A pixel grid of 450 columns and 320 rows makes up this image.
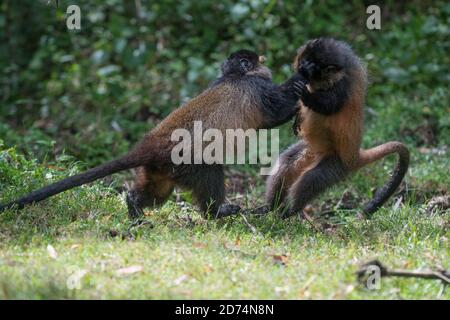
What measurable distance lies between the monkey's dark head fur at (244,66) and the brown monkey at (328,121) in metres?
0.40

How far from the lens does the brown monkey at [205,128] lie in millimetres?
6675

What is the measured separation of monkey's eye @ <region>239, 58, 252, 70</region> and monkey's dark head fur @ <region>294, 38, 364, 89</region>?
50cm

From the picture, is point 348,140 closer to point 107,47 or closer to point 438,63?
point 438,63

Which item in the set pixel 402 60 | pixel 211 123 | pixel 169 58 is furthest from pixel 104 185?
pixel 402 60

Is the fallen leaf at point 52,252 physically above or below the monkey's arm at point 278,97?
below


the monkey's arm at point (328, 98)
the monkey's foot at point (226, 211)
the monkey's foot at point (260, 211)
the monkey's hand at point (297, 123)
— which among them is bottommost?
the monkey's foot at point (260, 211)

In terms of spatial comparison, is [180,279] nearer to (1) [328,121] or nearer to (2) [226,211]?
(2) [226,211]

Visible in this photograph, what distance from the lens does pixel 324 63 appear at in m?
7.31

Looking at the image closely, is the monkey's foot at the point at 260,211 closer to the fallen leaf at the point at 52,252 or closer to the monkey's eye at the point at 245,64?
the monkey's eye at the point at 245,64

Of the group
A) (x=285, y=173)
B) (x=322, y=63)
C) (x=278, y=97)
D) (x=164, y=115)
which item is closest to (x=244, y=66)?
(x=278, y=97)

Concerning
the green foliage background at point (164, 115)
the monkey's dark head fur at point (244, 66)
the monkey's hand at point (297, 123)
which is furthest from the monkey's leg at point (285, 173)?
the monkey's dark head fur at point (244, 66)

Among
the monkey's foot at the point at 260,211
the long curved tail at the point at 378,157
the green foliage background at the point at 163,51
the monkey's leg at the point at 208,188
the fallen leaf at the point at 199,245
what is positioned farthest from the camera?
the green foliage background at the point at 163,51

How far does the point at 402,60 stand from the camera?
12.3 metres

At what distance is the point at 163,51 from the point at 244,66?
18.4 feet
